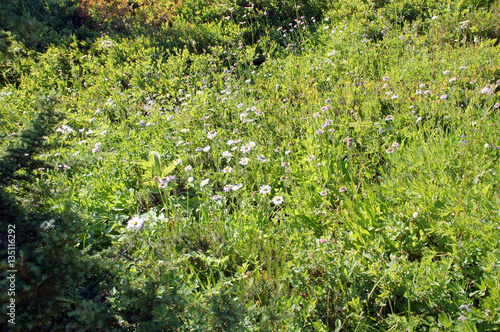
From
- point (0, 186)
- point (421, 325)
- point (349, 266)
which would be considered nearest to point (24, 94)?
point (0, 186)

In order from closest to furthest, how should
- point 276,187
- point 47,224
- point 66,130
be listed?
point 47,224 < point 276,187 < point 66,130

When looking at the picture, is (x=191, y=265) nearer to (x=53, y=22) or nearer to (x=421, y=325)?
(x=421, y=325)

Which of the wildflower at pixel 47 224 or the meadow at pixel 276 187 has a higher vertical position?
the wildflower at pixel 47 224

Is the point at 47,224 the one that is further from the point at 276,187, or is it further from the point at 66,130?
the point at 66,130

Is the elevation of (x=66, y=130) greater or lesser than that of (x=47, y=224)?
lesser

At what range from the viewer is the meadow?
1.68m

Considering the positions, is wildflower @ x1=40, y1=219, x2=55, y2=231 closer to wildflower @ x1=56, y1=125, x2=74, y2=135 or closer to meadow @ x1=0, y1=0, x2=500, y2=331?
meadow @ x1=0, y1=0, x2=500, y2=331

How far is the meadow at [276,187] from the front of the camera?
168 centimetres

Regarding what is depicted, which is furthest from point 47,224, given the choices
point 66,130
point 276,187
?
point 66,130

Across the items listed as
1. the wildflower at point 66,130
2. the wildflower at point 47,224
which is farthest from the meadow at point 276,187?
the wildflower at point 66,130

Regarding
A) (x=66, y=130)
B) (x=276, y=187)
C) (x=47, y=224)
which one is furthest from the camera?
(x=66, y=130)

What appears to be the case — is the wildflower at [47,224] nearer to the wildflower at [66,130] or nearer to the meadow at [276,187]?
the meadow at [276,187]

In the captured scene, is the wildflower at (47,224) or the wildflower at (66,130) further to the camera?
the wildflower at (66,130)

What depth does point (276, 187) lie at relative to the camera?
305cm
